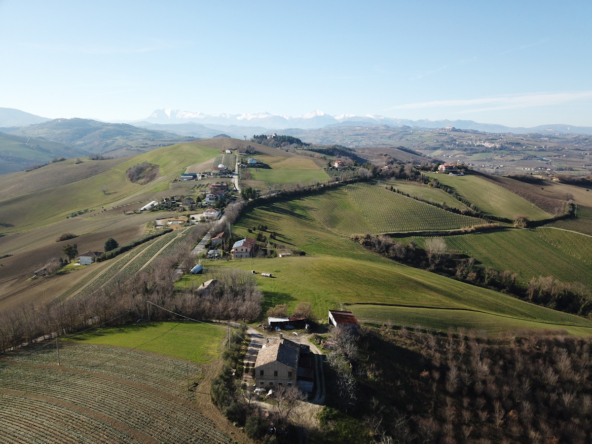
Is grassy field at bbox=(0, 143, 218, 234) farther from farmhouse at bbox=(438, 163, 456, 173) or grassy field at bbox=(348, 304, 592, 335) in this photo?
farmhouse at bbox=(438, 163, 456, 173)

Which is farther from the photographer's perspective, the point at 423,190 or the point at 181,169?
the point at 181,169

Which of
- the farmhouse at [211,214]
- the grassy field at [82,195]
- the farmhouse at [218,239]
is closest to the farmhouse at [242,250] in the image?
the farmhouse at [218,239]

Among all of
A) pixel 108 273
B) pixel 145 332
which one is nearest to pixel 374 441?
pixel 145 332

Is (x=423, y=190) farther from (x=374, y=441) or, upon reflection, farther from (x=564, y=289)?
(x=374, y=441)

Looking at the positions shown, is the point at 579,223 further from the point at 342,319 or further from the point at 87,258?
the point at 87,258

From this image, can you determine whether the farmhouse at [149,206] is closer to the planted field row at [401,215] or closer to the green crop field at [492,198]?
the planted field row at [401,215]

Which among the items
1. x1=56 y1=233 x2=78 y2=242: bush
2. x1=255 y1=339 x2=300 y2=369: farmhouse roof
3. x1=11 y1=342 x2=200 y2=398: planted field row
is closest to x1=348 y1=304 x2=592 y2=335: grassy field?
x1=255 y1=339 x2=300 y2=369: farmhouse roof
